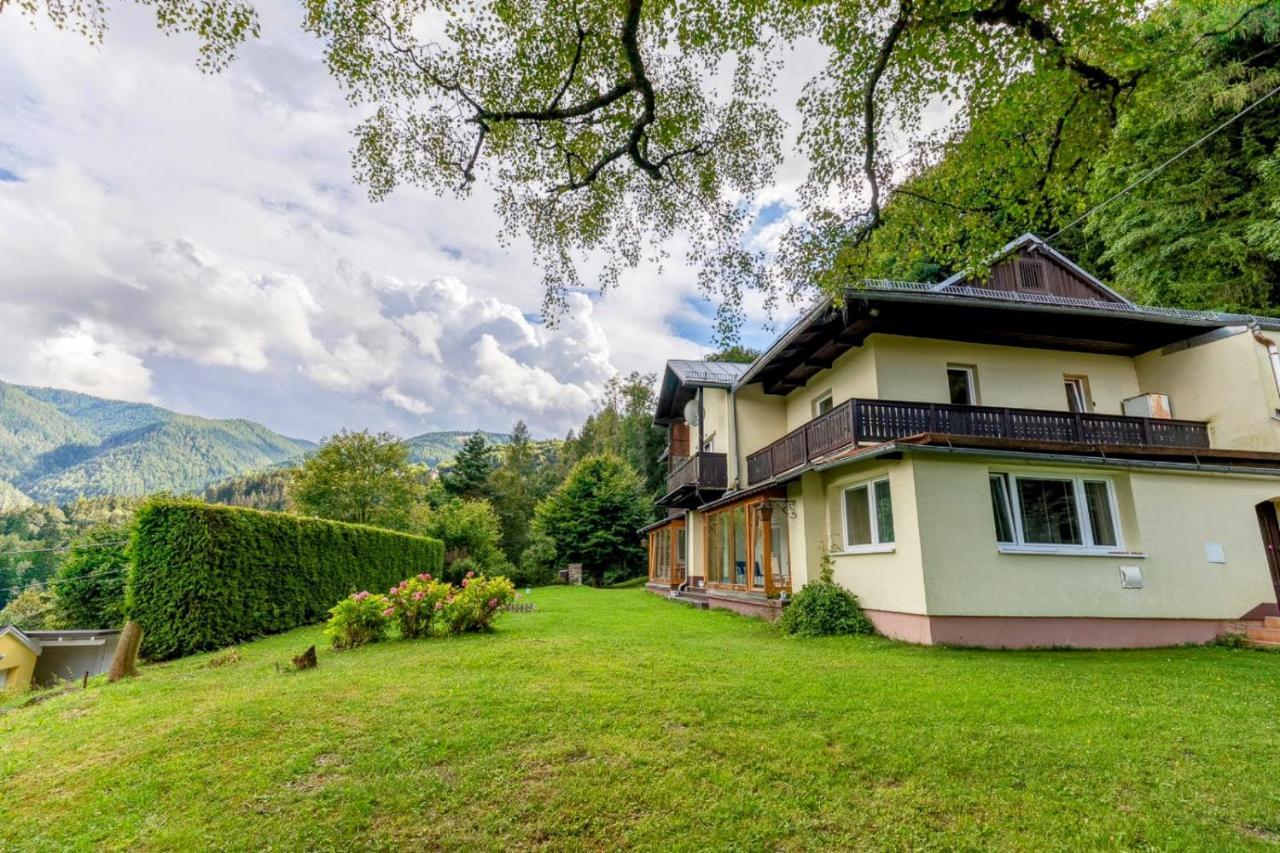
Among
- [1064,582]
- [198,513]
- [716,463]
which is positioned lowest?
[1064,582]

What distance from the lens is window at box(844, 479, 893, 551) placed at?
32.1 ft

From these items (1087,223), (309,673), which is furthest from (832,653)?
(1087,223)

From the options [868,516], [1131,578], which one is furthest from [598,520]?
[1131,578]

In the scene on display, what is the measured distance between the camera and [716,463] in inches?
650

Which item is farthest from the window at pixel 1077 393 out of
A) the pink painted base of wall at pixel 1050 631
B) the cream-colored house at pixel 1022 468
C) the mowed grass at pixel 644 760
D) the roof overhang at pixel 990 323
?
the mowed grass at pixel 644 760

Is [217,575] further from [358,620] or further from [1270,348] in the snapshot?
[1270,348]

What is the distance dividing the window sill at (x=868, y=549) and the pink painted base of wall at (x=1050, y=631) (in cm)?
103

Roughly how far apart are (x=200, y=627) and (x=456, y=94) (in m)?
9.24

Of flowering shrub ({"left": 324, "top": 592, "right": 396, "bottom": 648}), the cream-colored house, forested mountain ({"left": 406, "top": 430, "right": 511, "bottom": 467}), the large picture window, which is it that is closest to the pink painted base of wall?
the cream-colored house

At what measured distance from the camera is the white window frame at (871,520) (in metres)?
9.49

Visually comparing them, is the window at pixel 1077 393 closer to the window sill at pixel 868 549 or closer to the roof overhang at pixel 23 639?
the window sill at pixel 868 549

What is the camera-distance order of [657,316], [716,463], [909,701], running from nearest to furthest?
[909,701] → [657,316] → [716,463]

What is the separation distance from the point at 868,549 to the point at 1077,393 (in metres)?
7.29

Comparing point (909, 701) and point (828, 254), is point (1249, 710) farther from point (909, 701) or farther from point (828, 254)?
point (828, 254)
